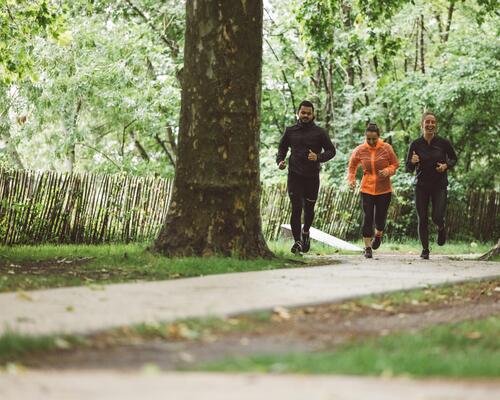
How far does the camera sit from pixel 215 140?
9117mm

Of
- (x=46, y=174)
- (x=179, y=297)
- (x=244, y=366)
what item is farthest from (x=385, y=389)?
(x=46, y=174)

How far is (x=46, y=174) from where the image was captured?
13078 millimetres

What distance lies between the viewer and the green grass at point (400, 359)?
3719 millimetres

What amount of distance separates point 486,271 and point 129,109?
46.0 ft

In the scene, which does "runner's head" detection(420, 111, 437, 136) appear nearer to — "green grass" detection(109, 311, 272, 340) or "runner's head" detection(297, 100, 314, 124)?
"runner's head" detection(297, 100, 314, 124)

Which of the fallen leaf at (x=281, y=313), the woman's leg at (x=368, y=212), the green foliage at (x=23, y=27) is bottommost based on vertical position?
the fallen leaf at (x=281, y=313)

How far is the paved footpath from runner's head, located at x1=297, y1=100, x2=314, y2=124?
2.14 metres

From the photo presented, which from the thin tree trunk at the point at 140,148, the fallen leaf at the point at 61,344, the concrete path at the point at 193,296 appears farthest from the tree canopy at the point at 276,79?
the fallen leaf at the point at 61,344

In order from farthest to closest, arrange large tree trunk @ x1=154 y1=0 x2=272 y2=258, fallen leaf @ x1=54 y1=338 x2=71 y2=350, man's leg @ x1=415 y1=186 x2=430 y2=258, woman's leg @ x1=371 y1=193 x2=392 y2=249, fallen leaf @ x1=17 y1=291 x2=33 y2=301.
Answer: woman's leg @ x1=371 y1=193 x2=392 y2=249, man's leg @ x1=415 y1=186 x2=430 y2=258, large tree trunk @ x1=154 y1=0 x2=272 y2=258, fallen leaf @ x1=17 y1=291 x2=33 y2=301, fallen leaf @ x1=54 y1=338 x2=71 y2=350

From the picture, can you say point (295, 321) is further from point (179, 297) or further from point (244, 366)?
point (244, 366)

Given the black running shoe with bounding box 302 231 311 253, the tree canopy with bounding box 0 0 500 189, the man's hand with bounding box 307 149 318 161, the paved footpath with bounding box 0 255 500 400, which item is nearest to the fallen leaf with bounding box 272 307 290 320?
the paved footpath with bounding box 0 255 500 400

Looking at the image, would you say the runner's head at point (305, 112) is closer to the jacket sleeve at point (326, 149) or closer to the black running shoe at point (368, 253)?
the jacket sleeve at point (326, 149)

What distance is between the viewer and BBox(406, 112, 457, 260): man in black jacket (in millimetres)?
10789

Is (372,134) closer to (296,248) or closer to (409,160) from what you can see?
(409,160)
